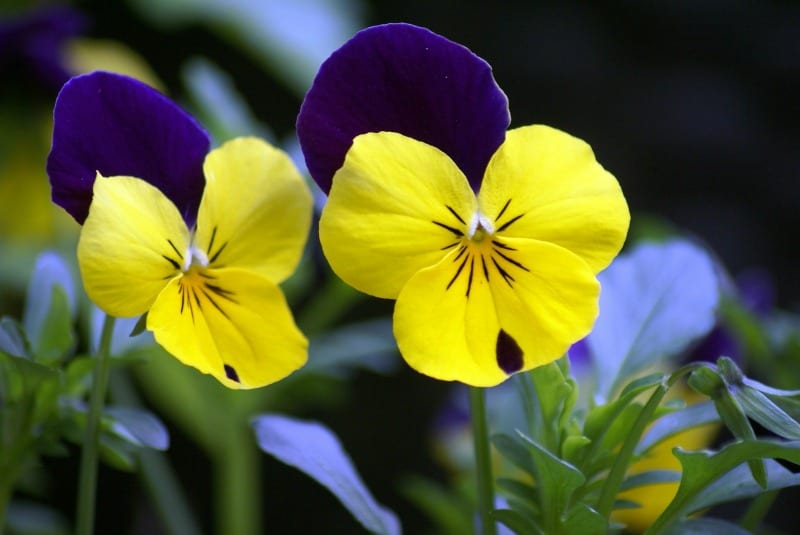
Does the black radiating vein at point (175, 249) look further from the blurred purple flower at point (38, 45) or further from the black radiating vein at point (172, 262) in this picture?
the blurred purple flower at point (38, 45)

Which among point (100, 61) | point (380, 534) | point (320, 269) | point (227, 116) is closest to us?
point (380, 534)

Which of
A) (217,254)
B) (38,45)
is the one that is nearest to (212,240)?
(217,254)

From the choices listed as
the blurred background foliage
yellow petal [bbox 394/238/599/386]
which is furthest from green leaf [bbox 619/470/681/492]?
the blurred background foliage

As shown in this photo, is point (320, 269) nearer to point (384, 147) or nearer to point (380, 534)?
point (380, 534)

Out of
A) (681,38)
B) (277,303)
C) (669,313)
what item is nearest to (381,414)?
(681,38)

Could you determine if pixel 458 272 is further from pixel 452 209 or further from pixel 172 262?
pixel 172 262

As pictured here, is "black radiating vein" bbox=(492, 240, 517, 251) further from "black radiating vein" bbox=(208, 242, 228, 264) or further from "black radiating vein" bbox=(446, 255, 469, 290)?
"black radiating vein" bbox=(208, 242, 228, 264)
